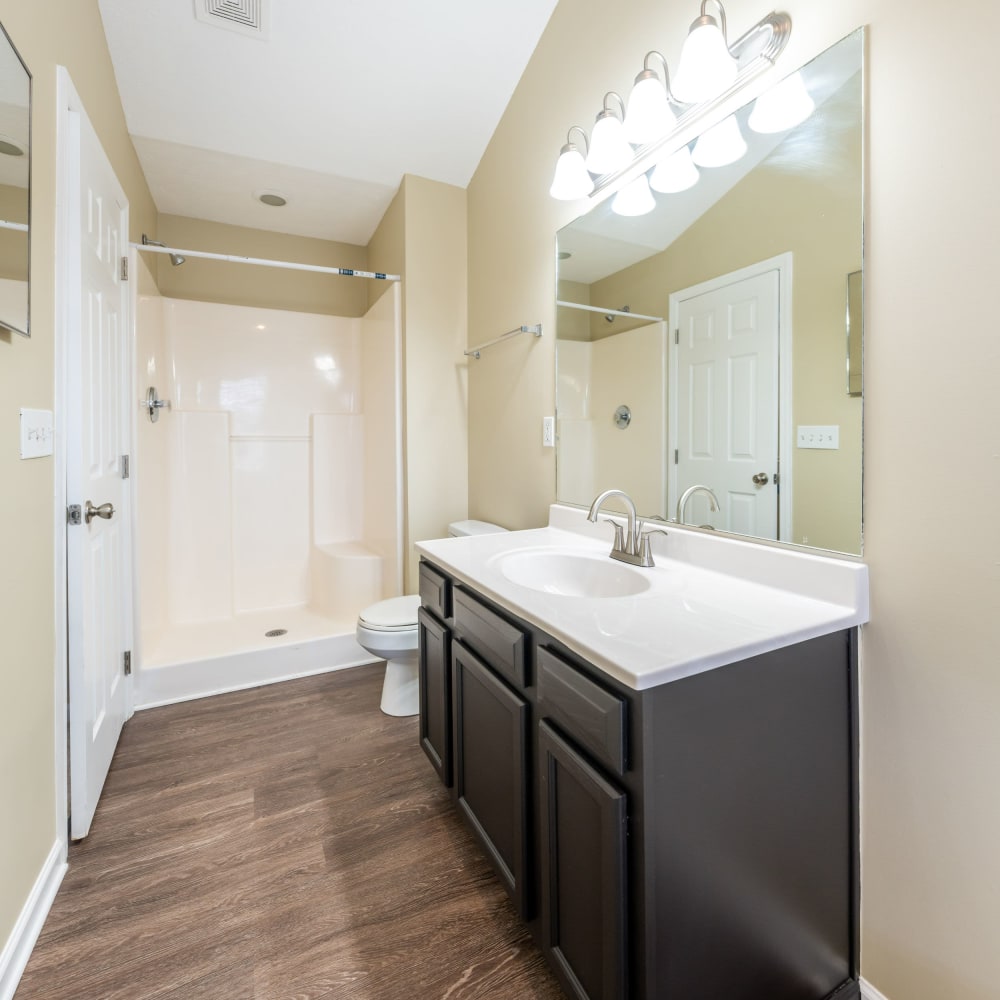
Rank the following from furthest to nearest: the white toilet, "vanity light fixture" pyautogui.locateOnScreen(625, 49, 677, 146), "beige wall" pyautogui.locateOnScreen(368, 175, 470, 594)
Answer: "beige wall" pyautogui.locateOnScreen(368, 175, 470, 594), the white toilet, "vanity light fixture" pyautogui.locateOnScreen(625, 49, 677, 146)

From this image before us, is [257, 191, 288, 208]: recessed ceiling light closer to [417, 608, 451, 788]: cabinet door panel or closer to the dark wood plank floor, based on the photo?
[417, 608, 451, 788]: cabinet door panel

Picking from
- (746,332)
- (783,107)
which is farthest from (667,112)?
(746,332)

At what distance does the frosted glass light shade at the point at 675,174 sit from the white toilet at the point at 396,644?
131cm

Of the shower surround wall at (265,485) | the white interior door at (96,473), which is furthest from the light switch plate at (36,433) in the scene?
the shower surround wall at (265,485)

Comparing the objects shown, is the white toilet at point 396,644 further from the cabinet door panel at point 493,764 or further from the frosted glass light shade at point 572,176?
the frosted glass light shade at point 572,176

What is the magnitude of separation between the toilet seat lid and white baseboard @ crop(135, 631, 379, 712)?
0.59 m

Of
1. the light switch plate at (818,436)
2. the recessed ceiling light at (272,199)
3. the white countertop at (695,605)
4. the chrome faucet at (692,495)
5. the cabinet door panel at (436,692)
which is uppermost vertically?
the recessed ceiling light at (272,199)

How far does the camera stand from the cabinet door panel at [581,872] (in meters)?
0.80

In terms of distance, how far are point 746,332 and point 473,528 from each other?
149 centimetres

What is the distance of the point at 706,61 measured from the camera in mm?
1205

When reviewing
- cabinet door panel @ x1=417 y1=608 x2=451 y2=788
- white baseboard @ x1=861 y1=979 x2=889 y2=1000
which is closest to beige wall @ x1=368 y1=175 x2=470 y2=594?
cabinet door panel @ x1=417 y1=608 x2=451 y2=788

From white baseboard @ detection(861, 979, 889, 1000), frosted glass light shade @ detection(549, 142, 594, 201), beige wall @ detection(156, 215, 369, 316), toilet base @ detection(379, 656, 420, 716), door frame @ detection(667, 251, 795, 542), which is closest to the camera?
white baseboard @ detection(861, 979, 889, 1000)

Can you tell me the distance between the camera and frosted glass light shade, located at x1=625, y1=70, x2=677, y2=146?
1.36 m

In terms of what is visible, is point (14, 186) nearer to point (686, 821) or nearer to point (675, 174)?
point (675, 174)
